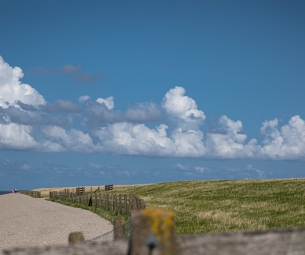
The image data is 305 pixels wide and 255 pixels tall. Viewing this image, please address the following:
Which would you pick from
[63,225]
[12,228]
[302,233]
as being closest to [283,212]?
[63,225]

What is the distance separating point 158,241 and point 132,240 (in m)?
0.20

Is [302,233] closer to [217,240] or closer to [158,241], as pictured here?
[217,240]

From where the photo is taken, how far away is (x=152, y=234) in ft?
11.3

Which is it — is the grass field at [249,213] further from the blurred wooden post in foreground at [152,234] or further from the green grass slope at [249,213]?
the blurred wooden post in foreground at [152,234]

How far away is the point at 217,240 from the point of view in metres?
3.52

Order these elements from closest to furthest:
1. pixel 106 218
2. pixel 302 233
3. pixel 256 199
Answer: pixel 302 233 → pixel 106 218 → pixel 256 199

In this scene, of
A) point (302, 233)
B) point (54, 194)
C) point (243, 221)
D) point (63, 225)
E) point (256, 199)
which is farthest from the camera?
point (54, 194)

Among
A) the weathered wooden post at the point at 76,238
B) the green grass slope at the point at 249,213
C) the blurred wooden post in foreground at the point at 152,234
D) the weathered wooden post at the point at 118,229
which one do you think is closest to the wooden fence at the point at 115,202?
the green grass slope at the point at 249,213

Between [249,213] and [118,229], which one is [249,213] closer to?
[249,213]

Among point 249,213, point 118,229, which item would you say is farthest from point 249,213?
point 118,229

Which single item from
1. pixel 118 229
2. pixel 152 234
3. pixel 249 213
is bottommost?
pixel 249 213

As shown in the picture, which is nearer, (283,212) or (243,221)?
(243,221)

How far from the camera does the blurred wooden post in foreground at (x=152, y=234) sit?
11.3ft

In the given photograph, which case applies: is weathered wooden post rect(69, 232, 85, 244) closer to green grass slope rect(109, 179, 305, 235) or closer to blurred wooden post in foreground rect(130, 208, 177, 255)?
blurred wooden post in foreground rect(130, 208, 177, 255)
